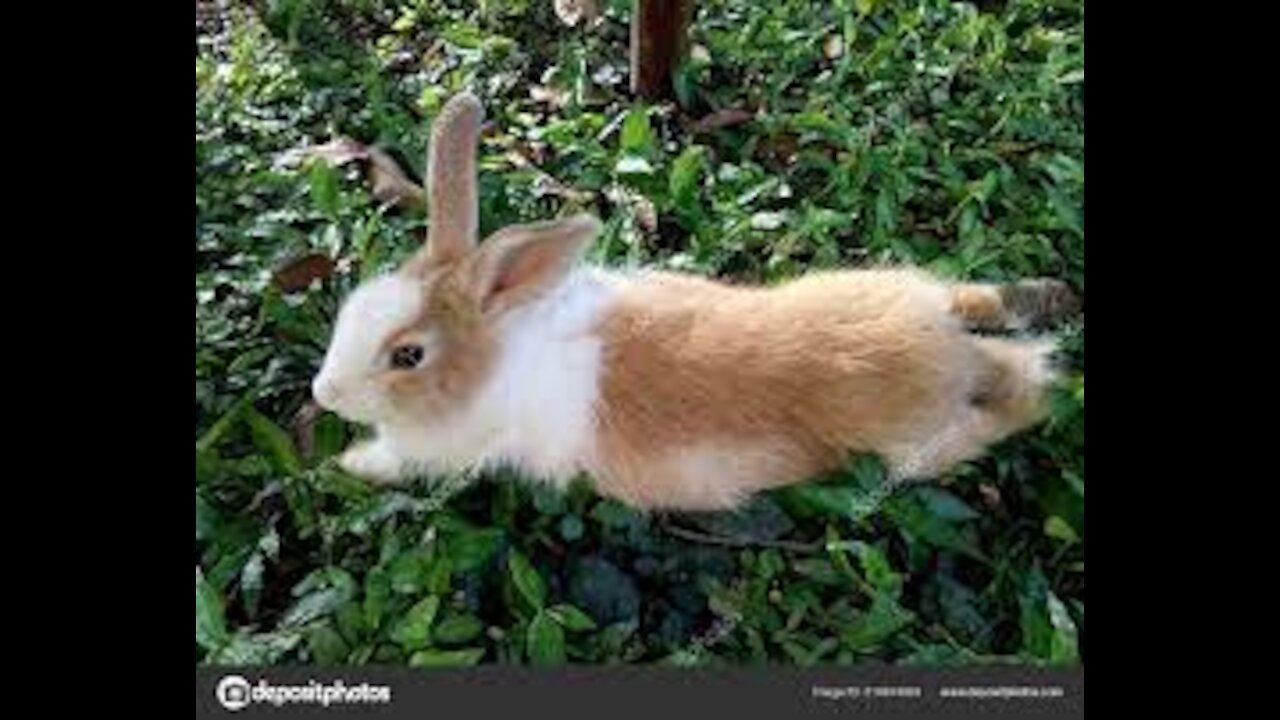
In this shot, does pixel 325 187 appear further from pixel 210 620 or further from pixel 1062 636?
pixel 1062 636

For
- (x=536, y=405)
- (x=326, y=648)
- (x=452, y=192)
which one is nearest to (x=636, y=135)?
(x=452, y=192)

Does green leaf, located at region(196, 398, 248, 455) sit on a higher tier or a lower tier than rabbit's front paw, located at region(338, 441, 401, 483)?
higher

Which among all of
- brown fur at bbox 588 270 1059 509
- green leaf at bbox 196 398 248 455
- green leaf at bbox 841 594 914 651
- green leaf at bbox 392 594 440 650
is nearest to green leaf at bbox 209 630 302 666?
green leaf at bbox 392 594 440 650

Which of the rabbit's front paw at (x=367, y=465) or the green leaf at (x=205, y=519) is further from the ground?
the rabbit's front paw at (x=367, y=465)

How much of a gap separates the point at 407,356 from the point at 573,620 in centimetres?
35

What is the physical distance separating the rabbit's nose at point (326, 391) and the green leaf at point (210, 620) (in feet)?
0.82

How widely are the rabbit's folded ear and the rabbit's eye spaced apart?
9 centimetres

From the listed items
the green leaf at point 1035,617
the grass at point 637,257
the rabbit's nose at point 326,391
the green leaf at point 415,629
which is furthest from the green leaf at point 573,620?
the green leaf at point 1035,617

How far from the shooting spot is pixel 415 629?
2.22 metres

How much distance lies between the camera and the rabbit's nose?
2.23 metres

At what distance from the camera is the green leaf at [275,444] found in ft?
7.55

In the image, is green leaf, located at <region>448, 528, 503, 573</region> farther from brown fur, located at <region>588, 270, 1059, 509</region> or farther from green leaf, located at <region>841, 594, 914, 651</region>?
green leaf, located at <region>841, 594, 914, 651</region>

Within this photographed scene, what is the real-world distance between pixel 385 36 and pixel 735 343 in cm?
62

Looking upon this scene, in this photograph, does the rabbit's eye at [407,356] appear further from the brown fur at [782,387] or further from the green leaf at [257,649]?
the green leaf at [257,649]
